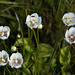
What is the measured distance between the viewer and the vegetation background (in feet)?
5.24

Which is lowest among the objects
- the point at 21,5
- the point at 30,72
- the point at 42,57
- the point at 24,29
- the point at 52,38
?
the point at 30,72

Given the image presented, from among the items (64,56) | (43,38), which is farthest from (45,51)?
(43,38)

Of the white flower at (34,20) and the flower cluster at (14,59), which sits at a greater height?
the white flower at (34,20)

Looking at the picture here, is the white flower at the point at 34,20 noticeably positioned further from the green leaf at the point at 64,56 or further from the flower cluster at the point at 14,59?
the green leaf at the point at 64,56

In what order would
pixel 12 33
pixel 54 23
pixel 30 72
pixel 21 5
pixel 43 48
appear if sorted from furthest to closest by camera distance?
1. pixel 21 5
2. pixel 54 23
3. pixel 12 33
4. pixel 43 48
5. pixel 30 72

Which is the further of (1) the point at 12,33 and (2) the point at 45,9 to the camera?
(2) the point at 45,9

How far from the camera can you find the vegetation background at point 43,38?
160cm

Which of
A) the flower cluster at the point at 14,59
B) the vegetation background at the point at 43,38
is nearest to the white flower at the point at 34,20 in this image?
the vegetation background at the point at 43,38

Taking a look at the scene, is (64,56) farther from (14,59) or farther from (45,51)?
(14,59)

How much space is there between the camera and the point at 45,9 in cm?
219

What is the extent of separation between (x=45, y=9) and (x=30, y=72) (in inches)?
39.7

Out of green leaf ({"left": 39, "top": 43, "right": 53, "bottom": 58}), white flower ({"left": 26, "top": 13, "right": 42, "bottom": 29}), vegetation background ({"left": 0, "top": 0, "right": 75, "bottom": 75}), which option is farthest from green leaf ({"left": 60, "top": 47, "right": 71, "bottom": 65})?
white flower ({"left": 26, "top": 13, "right": 42, "bottom": 29})

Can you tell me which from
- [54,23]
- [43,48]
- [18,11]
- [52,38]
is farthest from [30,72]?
[18,11]

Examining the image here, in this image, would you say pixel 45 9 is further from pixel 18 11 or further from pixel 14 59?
pixel 14 59
